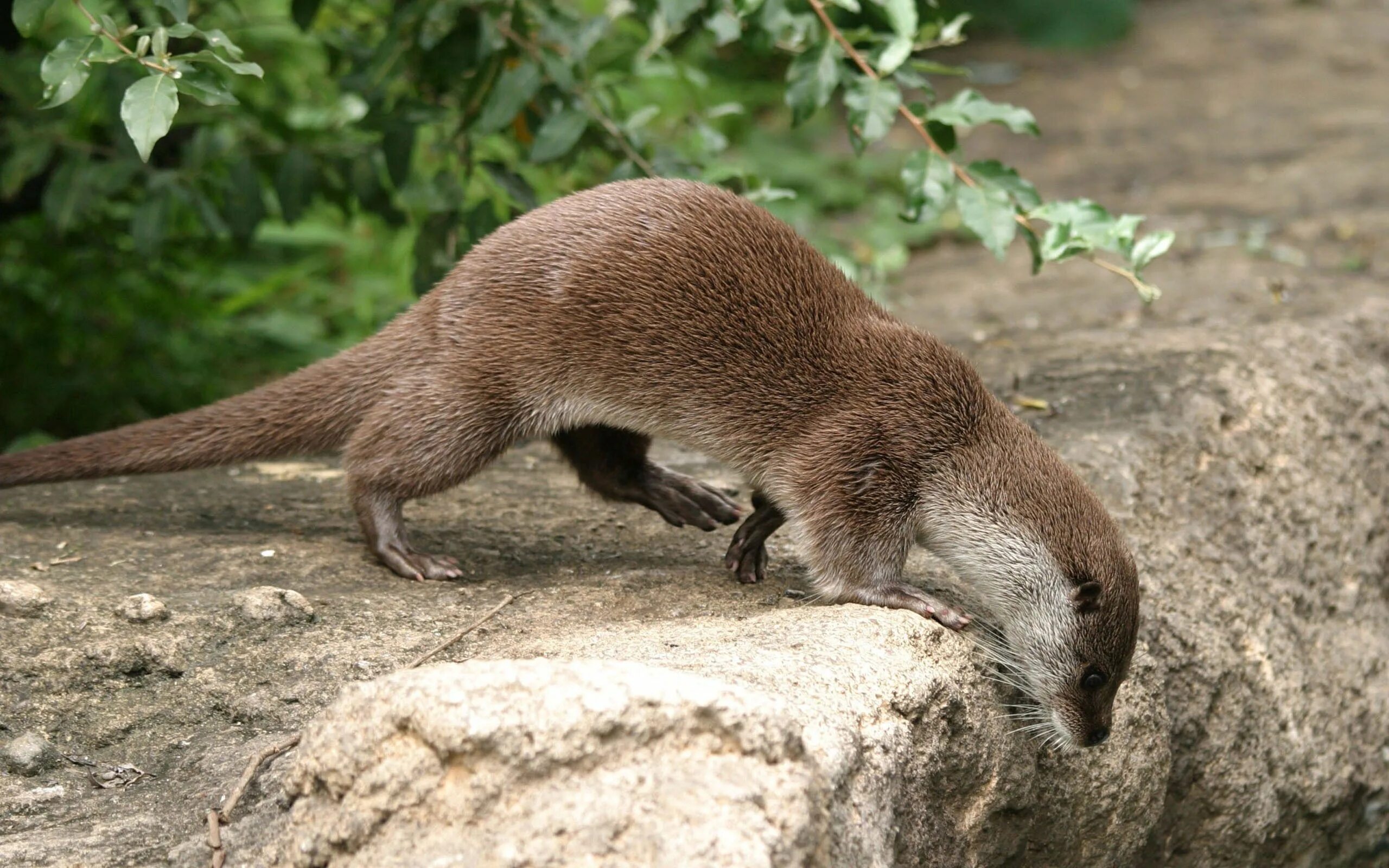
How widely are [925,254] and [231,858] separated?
16.2 feet

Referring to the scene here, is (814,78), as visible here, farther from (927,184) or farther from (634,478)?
(634,478)

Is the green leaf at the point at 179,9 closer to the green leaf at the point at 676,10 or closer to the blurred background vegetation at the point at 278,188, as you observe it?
the blurred background vegetation at the point at 278,188

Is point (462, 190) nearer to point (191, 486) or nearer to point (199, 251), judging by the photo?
point (191, 486)

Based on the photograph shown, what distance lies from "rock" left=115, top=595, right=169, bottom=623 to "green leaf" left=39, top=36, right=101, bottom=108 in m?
0.89

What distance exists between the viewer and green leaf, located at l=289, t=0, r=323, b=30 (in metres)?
3.90

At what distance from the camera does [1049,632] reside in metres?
2.67

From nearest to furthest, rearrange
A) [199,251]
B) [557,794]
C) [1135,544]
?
1. [557,794]
2. [1135,544]
3. [199,251]

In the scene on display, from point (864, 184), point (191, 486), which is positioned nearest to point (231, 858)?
point (191, 486)

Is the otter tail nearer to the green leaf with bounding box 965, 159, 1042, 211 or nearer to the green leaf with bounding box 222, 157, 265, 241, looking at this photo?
the green leaf with bounding box 222, 157, 265, 241

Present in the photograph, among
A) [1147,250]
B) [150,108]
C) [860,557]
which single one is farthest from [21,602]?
[1147,250]

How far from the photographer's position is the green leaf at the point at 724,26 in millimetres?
3816

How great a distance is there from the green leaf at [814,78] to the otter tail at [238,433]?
41.1 inches

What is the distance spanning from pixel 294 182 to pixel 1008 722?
2643mm

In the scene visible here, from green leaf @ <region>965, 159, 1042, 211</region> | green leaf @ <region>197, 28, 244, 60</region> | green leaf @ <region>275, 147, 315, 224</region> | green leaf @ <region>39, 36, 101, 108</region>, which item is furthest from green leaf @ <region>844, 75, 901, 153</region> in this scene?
green leaf @ <region>275, 147, 315, 224</region>
